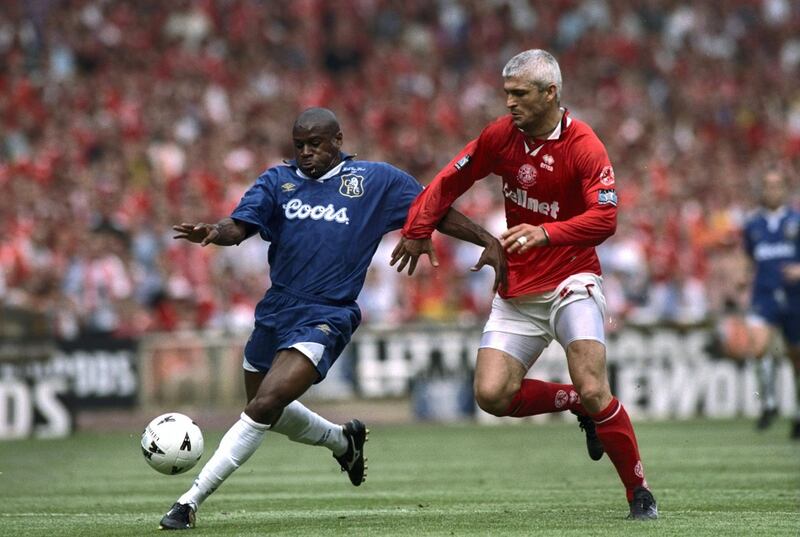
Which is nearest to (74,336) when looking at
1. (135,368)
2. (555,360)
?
(135,368)

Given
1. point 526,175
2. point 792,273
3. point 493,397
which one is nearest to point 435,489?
point 493,397

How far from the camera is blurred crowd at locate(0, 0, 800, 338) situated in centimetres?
2091

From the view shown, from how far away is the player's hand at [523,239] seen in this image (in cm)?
821

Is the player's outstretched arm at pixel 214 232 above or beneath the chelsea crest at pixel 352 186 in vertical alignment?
beneath

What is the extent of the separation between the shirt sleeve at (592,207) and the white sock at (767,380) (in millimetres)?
9220

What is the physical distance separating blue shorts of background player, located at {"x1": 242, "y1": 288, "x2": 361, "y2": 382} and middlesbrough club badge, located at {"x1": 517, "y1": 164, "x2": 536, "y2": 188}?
1.26 m

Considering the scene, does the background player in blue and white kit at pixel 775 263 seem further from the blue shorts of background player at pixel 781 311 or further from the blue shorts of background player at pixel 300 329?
the blue shorts of background player at pixel 300 329

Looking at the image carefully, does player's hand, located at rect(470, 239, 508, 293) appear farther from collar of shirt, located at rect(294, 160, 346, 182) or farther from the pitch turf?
the pitch turf

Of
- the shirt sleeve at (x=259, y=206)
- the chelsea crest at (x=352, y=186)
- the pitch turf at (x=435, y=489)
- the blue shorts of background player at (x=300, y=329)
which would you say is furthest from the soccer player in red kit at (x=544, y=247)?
the shirt sleeve at (x=259, y=206)

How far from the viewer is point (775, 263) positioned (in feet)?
53.8

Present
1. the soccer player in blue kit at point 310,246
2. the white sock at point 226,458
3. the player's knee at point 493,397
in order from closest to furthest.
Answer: the white sock at point 226,458, the soccer player in blue kit at point 310,246, the player's knee at point 493,397

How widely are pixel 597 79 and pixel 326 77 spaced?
4.95 m

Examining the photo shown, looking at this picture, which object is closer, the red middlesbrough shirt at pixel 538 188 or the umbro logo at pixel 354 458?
the red middlesbrough shirt at pixel 538 188

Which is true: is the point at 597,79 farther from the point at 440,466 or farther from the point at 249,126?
the point at 440,466
